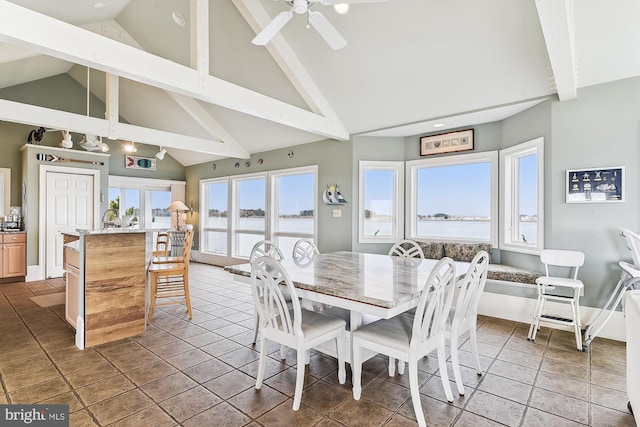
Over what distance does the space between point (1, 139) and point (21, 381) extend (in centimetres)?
599

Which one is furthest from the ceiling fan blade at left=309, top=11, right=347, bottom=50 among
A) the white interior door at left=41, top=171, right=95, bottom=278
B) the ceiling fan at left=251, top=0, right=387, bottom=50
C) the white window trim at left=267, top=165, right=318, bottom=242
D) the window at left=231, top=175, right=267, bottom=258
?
the white interior door at left=41, top=171, right=95, bottom=278

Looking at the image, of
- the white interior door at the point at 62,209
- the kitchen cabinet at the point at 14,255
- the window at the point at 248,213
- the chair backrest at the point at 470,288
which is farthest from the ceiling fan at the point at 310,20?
the kitchen cabinet at the point at 14,255

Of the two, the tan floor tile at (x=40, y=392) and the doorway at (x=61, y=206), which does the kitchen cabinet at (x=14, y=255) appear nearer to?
the doorway at (x=61, y=206)

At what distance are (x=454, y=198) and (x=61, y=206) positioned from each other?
7.26m

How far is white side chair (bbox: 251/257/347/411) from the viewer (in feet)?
6.83

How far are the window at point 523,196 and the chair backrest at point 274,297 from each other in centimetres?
319

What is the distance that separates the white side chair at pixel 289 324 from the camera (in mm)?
2082

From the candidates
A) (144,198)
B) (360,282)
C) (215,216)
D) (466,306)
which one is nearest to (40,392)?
(360,282)

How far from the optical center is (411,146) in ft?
17.4

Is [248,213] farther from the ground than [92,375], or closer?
farther from the ground

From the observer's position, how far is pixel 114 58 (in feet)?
9.09

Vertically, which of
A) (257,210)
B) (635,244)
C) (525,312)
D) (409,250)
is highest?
(257,210)

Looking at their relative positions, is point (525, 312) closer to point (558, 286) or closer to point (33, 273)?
point (558, 286)

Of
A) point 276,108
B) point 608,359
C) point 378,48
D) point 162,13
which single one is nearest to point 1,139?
point 162,13
